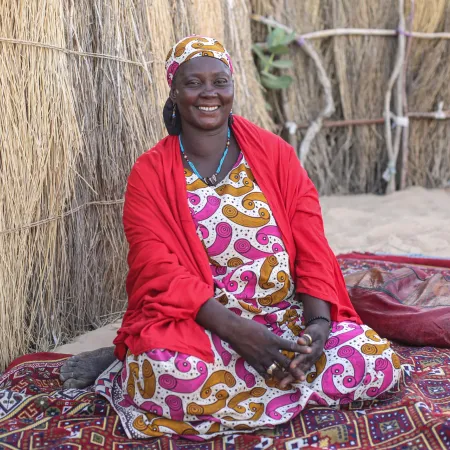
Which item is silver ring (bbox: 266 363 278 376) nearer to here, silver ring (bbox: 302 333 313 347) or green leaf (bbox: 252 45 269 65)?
silver ring (bbox: 302 333 313 347)

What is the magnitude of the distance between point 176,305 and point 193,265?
182 mm

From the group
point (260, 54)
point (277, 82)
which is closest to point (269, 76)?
point (277, 82)

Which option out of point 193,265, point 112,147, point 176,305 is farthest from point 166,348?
point 112,147

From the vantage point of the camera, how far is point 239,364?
2205 mm

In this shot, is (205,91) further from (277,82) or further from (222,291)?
(277,82)

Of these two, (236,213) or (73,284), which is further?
(73,284)

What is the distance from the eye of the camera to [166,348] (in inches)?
82.7

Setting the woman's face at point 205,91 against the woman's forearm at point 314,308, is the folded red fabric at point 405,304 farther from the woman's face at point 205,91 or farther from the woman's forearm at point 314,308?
the woman's face at point 205,91

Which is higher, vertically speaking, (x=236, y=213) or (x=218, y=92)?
(x=218, y=92)

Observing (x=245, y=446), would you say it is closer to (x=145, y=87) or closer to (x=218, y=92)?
(x=218, y=92)

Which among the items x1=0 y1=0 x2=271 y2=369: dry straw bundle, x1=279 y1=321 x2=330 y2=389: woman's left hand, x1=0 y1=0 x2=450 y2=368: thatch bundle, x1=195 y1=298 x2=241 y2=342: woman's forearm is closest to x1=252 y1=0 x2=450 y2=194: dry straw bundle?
x1=0 y1=0 x2=450 y2=368: thatch bundle

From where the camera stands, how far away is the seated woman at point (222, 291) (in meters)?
2.13

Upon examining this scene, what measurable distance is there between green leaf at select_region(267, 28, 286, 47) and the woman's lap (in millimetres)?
3454

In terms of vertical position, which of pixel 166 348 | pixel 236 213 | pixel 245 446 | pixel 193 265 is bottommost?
pixel 245 446
